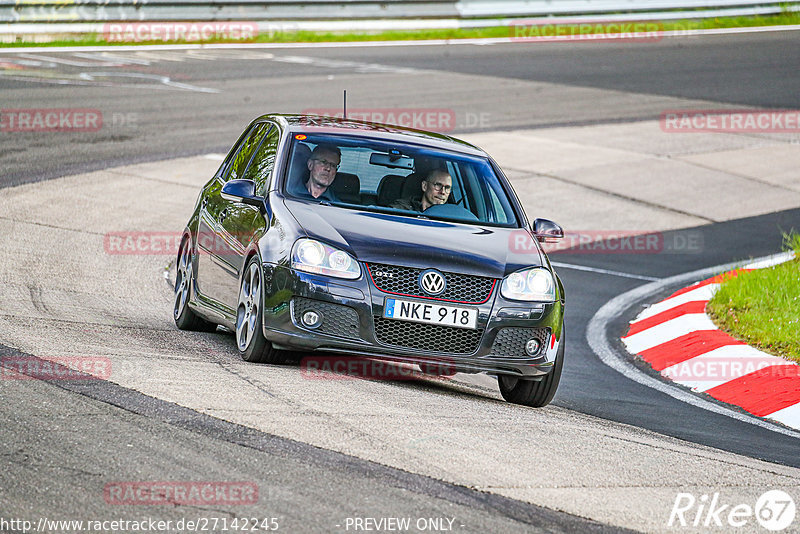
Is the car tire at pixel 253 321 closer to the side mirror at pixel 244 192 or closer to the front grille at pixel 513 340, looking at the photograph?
the side mirror at pixel 244 192

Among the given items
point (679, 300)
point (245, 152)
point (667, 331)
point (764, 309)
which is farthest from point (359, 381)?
point (679, 300)

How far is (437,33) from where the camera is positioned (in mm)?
31953

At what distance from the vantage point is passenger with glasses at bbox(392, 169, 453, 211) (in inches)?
322

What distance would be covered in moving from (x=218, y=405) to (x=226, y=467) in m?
0.98

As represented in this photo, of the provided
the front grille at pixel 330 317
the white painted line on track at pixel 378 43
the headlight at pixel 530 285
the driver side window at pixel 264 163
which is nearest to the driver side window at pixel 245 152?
the driver side window at pixel 264 163

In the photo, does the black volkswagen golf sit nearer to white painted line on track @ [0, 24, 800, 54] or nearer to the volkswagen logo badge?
the volkswagen logo badge

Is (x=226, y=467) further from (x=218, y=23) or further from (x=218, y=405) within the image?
(x=218, y=23)

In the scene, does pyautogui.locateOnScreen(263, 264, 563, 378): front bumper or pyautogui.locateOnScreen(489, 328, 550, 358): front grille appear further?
pyautogui.locateOnScreen(489, 328, 550, 358): front grille

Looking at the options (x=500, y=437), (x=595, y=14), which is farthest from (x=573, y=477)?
(x=595, y=14)

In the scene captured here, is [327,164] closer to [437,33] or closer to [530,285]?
[530,285]

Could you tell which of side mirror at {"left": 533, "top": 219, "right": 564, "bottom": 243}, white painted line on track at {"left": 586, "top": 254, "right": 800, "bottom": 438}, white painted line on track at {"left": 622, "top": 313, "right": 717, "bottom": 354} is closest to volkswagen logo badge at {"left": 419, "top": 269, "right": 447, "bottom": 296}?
side mirror at {"left": 533, "top": 219, "right": 564, "bottom": 243}

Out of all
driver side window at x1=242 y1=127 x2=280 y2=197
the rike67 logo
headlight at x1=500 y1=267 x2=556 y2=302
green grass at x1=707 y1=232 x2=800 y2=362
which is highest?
driver side window at x1=242 y1=127 x2=280 y2=197

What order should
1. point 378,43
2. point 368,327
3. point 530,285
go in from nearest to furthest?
point 368,327
point 530,285
point 378,43

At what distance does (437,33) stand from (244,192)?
2466 centimetres
